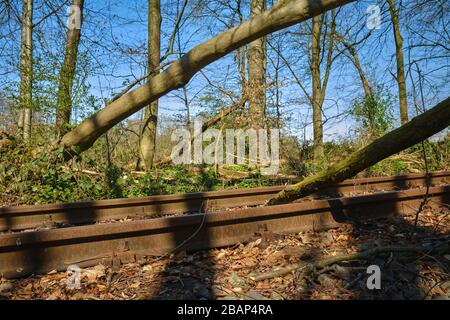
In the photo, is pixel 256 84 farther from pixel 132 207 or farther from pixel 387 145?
pixel 387 145

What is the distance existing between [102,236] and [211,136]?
8559 millimetres

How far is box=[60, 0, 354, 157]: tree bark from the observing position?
605cm

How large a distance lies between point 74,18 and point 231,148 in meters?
6.04

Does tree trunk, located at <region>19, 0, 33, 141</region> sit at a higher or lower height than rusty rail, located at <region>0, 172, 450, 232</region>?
higher

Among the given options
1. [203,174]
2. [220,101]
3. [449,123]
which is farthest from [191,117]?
[449,123]

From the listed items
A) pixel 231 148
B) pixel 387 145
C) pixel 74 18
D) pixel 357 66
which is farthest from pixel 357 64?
pixel 387 145

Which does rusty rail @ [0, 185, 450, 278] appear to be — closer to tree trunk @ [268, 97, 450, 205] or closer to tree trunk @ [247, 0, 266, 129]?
tree trunk @ [268, 97, 450, 205]

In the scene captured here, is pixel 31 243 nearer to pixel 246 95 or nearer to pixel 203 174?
pixel 203 174

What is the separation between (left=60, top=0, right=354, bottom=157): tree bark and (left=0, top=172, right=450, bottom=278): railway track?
2.49 metres

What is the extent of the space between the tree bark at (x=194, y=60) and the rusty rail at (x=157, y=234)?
139 inches

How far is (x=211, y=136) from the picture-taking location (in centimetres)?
1134

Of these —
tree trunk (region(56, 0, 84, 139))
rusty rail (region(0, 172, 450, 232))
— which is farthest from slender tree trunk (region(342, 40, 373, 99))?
tree trunk (region(56, 0, 84, 139))

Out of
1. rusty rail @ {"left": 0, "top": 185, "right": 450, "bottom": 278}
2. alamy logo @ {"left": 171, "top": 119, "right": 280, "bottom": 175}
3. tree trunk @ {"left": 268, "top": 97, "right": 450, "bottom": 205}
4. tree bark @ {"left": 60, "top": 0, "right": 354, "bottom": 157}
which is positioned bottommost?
rusty rail @ {"left": 0, "top": 185, "right": 450, "bottom": 278}
